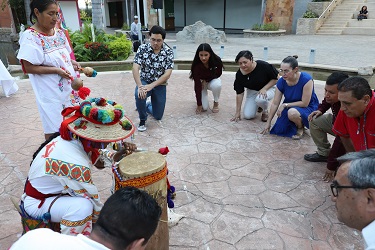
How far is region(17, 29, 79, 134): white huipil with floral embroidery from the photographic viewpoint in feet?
9.44

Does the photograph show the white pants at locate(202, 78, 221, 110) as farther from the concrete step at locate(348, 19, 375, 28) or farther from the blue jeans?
the concrete step at locate(348, 19, 375, 28)

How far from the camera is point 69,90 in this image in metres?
3.20

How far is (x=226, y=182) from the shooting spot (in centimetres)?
350

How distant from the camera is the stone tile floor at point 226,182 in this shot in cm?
269

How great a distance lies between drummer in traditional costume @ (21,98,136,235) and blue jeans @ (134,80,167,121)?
2.61 meters

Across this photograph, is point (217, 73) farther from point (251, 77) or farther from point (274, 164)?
point (274, 164)

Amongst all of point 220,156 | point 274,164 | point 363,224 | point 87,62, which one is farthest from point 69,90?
point 87,62

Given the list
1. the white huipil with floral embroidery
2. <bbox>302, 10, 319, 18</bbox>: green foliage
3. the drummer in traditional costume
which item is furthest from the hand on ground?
<bbox>302, 10, 319, 18</bbox>: green foliage

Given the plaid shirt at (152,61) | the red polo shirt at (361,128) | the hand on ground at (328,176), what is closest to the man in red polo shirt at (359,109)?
the red polo shirt at (361,128)

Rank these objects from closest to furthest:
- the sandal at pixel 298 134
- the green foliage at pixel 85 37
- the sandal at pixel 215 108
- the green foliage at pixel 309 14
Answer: the sandal at pixel 298 134
the sandal at pixel 215 108
the green foliage at pixel 85 37
the green foliage at pixel 309 14

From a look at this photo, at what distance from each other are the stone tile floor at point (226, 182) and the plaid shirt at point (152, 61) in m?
0.82

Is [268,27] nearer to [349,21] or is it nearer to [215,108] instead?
[349,21]

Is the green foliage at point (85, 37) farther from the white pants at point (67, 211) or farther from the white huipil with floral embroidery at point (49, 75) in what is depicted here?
the white pants at point (67, 211)

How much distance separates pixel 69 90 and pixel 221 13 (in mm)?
22290
